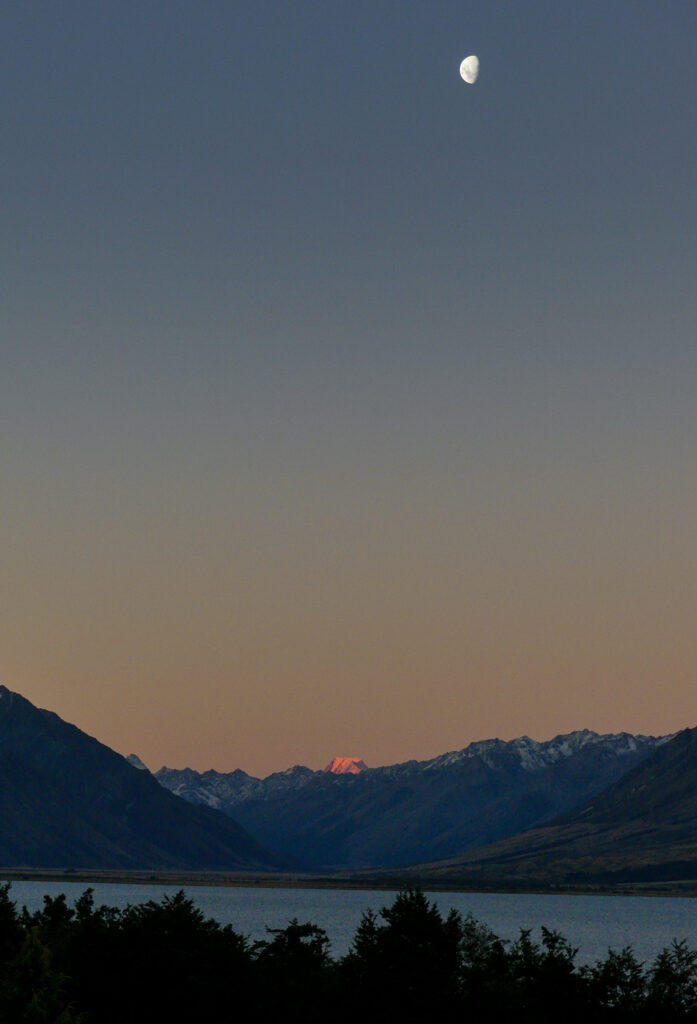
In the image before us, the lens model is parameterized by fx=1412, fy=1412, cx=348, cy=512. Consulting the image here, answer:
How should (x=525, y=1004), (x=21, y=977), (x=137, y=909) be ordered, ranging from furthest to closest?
(x=137, y=909), (x=525, y=1004), (x=21, y=977)

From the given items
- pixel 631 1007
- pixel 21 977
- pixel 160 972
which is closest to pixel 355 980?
pixel 160 972

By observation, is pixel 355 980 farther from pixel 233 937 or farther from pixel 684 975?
pixel 684 975

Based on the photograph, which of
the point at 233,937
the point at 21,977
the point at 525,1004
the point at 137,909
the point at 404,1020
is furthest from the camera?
the point at 137,909

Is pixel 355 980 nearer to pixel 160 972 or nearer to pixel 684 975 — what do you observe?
pixel 160 972

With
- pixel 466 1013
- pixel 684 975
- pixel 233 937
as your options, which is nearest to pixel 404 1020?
pixel 466 1013

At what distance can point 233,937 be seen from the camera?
4099 inches

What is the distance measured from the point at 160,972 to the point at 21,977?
2162cm

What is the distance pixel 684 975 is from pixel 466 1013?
20428 mm

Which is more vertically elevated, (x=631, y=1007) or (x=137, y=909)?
(x=137, y=909)

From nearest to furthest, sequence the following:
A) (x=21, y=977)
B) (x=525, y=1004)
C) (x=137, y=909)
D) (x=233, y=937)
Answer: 1. (x=21, y=977)
2. (x=525, y=1004)
3. (x=233, y=937)
4. (x=137, y=909)

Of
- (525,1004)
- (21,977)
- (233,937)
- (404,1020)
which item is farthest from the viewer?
(233,937)

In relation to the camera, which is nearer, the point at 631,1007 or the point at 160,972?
the point at 160,972

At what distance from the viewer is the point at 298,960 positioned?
336ft

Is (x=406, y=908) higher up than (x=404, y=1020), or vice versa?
(x=406, y=908)
